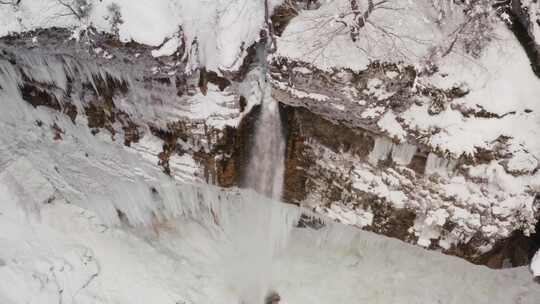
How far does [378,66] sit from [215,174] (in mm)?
2814

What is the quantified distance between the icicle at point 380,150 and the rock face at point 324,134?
0.06 ft

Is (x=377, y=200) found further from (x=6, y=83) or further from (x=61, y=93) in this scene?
(x=6, y=83)

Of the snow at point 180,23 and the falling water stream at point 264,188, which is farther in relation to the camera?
the falling water stream at point 264,188

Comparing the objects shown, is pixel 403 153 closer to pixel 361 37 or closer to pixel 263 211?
pixel 361 37

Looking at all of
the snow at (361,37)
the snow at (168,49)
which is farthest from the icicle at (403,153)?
the snow at (168,49)

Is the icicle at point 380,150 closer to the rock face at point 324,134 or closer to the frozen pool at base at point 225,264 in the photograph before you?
the rock face at point 324,134

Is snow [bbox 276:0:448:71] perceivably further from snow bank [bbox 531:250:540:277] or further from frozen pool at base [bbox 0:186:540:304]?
snow bank [bbox 531:250:540:277]

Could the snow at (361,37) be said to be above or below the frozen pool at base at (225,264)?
above

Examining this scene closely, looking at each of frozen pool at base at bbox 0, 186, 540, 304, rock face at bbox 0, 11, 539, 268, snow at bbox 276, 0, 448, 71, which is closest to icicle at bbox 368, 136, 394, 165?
rock face at bbox 0, 11, 539, 268

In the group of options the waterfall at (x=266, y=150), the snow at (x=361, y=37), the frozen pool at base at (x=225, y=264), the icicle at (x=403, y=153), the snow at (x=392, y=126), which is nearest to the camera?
the snow at (x=361, y=37)

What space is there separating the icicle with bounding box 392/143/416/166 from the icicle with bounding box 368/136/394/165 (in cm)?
8

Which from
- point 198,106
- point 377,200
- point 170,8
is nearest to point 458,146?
point 377,200

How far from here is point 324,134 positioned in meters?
6.46

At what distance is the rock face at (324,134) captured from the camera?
5.77m
